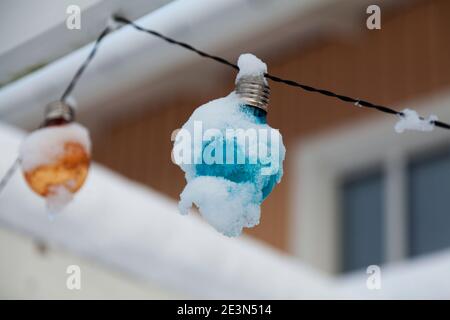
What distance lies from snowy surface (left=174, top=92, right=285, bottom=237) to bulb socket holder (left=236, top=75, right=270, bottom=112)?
46 millimetres

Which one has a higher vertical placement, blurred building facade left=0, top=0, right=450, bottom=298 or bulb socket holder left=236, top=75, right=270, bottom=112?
blurred building facade left=0, top=0, right=450, bottom=298

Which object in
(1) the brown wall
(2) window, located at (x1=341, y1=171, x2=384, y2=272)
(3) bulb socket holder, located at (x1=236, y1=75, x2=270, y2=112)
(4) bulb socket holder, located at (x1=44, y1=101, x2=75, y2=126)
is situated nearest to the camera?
(3) bulb socket holder, located at (x1=236, y1=75, x2=270, y2=112)

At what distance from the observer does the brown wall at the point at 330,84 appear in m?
6.90

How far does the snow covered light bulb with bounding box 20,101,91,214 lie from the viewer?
9.73 feet

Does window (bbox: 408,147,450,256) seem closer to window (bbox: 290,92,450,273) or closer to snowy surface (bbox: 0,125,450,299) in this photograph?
window (bbox: 290,92,450,273)

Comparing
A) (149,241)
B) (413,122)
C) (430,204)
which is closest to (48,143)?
(413,122)

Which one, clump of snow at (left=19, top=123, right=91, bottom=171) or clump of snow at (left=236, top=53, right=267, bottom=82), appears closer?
clump of snow at (left=236, top=53, right=267, bottom=82)

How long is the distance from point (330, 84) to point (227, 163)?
5.15 m

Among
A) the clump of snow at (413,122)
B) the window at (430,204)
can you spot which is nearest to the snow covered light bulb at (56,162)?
the clump of snow at (413,122)

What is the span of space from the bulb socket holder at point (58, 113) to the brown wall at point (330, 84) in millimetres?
4033

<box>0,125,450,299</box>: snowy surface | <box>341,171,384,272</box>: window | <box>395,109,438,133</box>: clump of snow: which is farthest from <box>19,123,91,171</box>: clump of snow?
<box>341,171,384,272</box>: window

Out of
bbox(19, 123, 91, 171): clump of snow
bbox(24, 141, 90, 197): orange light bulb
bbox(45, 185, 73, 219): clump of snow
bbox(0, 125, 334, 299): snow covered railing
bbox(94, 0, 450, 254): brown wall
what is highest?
bbox(94, 0, 450, 254): brown wall

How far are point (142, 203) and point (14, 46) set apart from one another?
150cm
